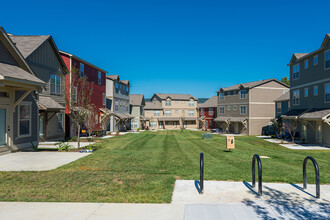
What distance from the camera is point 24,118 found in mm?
14344

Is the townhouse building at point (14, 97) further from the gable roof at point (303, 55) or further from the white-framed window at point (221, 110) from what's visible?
the white-framed window at point (221, 110)

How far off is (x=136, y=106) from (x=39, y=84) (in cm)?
3914

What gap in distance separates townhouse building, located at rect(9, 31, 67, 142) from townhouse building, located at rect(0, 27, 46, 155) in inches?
28.9

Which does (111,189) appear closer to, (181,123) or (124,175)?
(124,175)

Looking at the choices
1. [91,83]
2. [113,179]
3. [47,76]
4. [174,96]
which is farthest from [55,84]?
[174,96]

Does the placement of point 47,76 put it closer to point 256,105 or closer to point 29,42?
point 29,42

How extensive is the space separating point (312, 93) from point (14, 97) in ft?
90.1

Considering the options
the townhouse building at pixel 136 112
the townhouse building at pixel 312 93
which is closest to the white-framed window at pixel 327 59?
the townhouse building at pixel 312 93

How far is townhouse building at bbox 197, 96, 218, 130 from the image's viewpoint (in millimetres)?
52750

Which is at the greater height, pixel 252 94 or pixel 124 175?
pixel 252 94

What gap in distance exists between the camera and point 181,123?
201 feet

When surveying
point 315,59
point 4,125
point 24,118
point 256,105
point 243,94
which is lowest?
point 4,125

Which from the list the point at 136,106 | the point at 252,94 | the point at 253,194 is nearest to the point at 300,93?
the point at 252,94

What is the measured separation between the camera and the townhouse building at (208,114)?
52.8 metres
